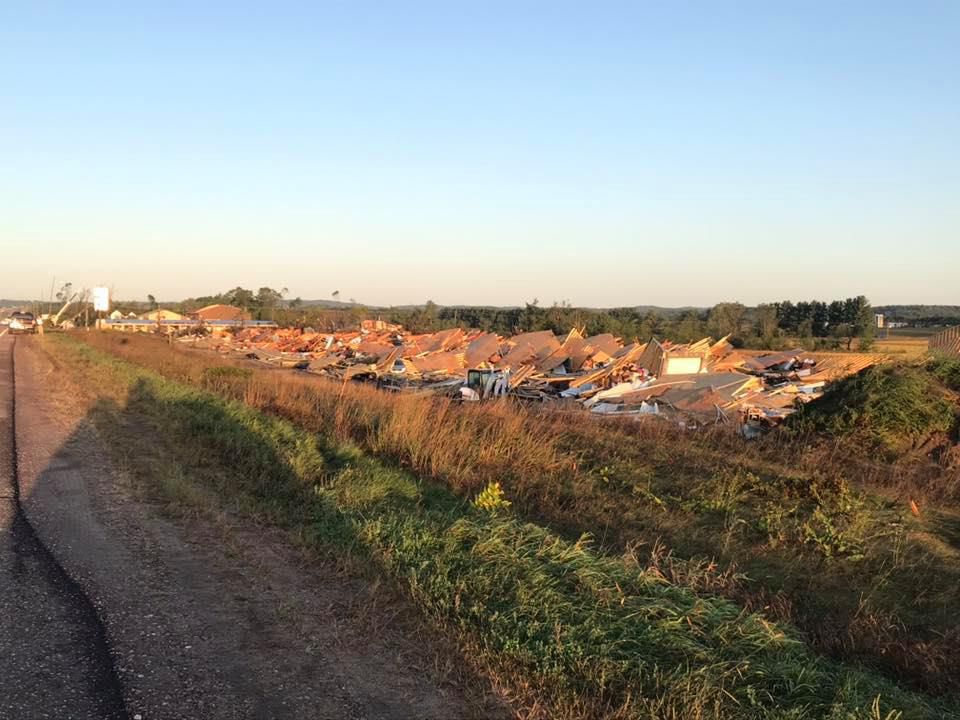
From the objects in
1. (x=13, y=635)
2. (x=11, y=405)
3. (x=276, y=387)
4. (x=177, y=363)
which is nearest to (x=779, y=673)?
(x=13, y=635)

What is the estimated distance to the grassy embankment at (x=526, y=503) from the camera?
3.68 metres

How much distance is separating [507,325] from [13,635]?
5277 centimetres

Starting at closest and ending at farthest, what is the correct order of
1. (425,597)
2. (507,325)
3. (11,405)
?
(425,597) < (11,405) < (507,325)

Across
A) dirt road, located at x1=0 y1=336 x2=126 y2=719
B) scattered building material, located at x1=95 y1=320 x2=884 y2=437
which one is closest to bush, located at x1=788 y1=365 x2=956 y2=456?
scattered building material, located at x1=95 y1=320 x2=884 y2=437

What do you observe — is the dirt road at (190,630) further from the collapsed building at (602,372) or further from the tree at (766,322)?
the tree at (766,322)

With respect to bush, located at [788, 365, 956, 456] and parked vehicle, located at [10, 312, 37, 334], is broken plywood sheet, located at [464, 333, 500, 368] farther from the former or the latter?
parked vehicle, located at [10, 312, 37, 334]

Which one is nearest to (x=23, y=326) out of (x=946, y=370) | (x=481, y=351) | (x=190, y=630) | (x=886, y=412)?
(x=481, y=351)

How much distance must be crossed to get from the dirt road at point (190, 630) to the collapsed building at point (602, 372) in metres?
10.1

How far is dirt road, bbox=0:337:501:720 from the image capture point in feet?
10.9

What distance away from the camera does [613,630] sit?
3.95m

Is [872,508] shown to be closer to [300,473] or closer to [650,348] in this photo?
[300,473]

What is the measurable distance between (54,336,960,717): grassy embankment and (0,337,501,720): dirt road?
0.42 metres

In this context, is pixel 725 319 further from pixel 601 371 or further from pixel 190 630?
pixel 190 630

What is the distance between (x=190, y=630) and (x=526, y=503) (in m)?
4.15
